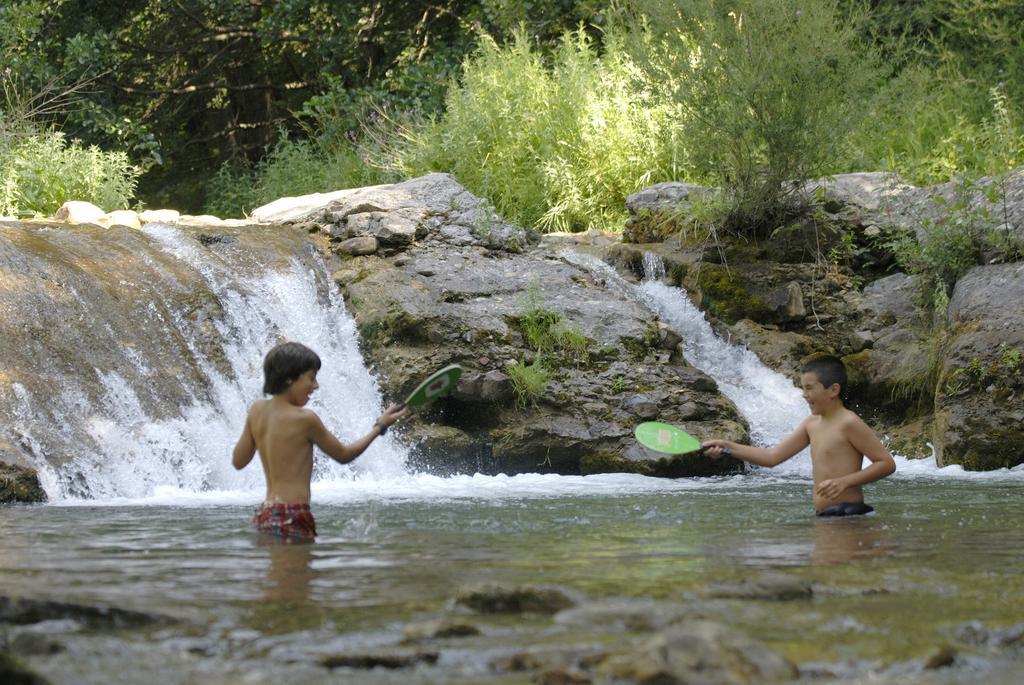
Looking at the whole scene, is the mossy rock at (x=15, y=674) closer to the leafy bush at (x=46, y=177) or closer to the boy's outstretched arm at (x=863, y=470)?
the boy's outstretched arm at (x=863, y=470)

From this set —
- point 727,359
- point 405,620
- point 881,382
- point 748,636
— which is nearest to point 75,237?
point 727,359

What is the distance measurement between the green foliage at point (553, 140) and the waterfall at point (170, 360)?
3.43 meters

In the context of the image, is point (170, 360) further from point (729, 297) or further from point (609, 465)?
point (729, 297)

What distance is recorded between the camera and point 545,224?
1398 centimetres

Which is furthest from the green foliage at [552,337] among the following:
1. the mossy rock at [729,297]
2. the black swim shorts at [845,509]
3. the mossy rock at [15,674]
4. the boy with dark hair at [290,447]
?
the mossy rock at [15,674]

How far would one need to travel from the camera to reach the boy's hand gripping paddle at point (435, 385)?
539 cm

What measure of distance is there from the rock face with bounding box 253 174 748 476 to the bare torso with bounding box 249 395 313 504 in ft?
12.9

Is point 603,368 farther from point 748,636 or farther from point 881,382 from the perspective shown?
point 748,636

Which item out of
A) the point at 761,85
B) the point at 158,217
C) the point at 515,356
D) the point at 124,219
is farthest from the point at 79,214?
the point at 761,85

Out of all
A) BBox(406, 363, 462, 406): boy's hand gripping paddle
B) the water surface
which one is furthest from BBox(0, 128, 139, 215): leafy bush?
BBox(406, 363, 462, 406): boy's hand gripping paddle

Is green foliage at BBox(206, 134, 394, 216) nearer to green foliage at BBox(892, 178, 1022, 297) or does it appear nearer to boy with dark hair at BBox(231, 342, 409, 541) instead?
green foliage at BBox(892, 178, 1022, 297)

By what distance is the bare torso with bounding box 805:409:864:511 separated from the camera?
20.8 ft

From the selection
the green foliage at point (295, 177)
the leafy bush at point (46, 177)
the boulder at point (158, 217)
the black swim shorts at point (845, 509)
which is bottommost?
the black swim shorts at point (845, 509)

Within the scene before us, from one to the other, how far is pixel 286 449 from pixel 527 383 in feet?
14.3
